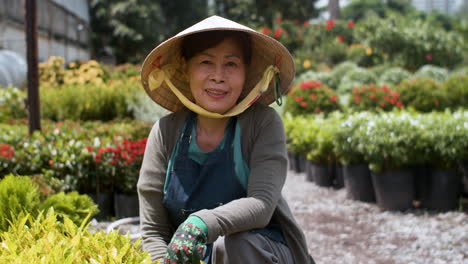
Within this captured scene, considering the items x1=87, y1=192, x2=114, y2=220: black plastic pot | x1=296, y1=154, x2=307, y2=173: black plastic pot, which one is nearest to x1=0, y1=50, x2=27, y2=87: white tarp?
x1=296, y1=154, x2=307, y2=173: black plastic pot

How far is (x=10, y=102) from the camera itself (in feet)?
26.4

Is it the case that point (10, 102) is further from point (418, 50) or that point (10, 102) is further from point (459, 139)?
point (418, 50)

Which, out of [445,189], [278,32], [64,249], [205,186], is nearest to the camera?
[64,249]

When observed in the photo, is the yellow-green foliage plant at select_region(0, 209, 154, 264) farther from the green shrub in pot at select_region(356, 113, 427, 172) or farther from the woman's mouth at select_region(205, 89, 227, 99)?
the green shrub in pot at select_region(356, 113, 427, 172)

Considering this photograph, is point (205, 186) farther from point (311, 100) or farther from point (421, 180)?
point (311, 100)

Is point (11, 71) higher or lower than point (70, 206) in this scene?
higher

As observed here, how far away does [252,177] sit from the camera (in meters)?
1.91

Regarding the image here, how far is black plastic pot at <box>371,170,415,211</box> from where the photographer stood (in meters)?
5.00

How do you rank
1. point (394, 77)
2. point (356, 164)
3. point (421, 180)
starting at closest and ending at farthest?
point (421, 180)
point (356, 164)
point (394, 77)

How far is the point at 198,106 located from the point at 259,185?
0.40 m

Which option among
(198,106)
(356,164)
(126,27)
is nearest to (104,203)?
(356,164)

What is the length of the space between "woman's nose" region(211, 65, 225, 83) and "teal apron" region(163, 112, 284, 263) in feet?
0.85

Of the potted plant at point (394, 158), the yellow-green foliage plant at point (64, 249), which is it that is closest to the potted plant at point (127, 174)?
the potted plant at point (394, 158)

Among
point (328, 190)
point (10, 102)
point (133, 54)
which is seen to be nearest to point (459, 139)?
point (328, 190)
